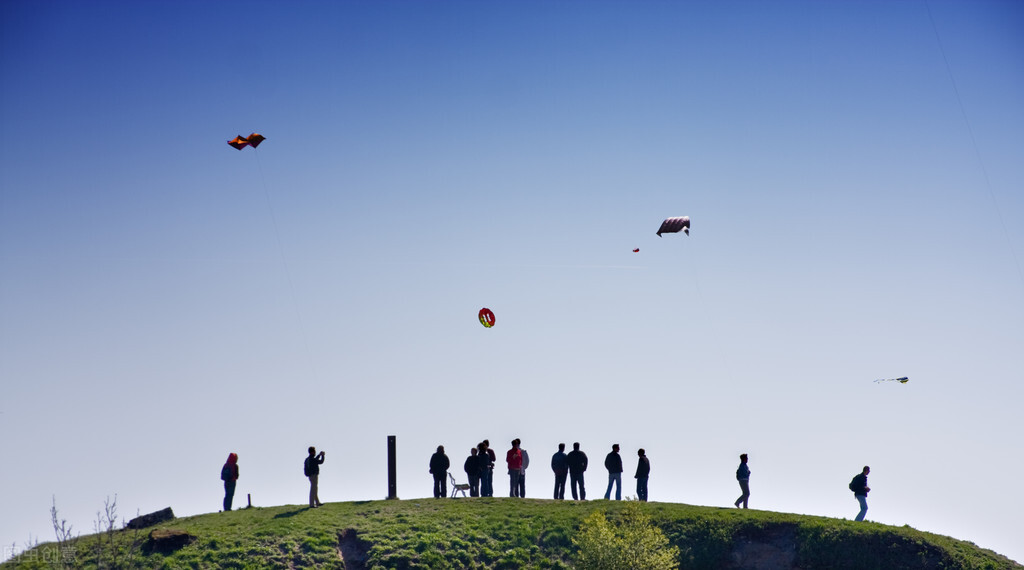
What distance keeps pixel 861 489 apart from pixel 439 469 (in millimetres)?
13952

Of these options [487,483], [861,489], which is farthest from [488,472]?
[861,489]

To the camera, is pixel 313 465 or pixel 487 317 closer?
pixel 313 465

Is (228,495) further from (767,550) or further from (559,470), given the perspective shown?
(767,550)

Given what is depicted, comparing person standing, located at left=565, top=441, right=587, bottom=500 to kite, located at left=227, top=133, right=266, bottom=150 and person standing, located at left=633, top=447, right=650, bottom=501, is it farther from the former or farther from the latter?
kite, located at left=227, top=133, right=266, bottom=150

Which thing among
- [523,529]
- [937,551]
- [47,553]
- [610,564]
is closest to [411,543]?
[523,529]

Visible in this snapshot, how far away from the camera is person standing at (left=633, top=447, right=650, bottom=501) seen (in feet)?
121

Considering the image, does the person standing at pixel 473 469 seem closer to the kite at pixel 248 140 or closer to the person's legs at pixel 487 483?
the person's legs at pixel 487 483

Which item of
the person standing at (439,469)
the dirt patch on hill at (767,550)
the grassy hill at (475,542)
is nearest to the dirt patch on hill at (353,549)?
the grassy hill at (475,542)

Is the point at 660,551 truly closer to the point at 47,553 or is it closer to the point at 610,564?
the point at 610,564

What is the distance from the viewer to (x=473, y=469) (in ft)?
125

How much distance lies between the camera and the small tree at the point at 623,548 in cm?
3055

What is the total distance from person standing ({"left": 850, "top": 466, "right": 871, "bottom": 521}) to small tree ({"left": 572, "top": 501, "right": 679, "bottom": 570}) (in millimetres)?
7291

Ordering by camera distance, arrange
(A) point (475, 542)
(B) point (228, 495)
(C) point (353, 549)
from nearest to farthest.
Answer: (C) point (353, 549) < (A) point (475, 542) < (B) point (228, 495)

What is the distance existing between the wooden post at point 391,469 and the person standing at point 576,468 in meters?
5.90
